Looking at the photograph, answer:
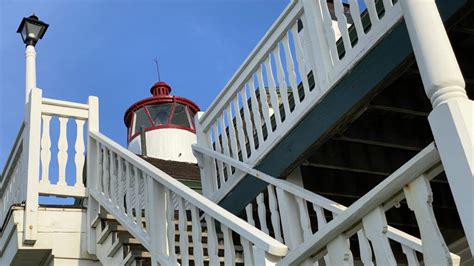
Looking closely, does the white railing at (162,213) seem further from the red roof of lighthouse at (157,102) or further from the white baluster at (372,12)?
the red roof of lighthouse at (157,102)

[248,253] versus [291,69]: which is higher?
[291,69]

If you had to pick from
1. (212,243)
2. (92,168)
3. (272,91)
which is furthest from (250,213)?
(212,243)

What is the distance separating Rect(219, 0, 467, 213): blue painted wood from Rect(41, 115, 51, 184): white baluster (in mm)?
1736

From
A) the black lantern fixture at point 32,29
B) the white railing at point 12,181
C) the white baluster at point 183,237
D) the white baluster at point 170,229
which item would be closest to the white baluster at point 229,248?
the white baluster at point 183,237

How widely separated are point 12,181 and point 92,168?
41.3 inches

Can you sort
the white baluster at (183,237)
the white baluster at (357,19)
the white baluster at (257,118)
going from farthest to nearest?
1. the white baluster at (257,118)
2. the white baluster at (357,19)
3. the white baluster at (183,237)

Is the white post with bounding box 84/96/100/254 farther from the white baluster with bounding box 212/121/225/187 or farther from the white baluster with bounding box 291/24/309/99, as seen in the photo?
the white baluster with bounding box 291/24/309/99

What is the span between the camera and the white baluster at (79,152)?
6668mm

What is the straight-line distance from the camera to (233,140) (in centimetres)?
643

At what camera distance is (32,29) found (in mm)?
7910

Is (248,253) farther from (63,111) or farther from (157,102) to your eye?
(157,102)

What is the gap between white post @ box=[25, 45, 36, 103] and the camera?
7.54 meters

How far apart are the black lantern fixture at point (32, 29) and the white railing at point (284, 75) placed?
2.27 m

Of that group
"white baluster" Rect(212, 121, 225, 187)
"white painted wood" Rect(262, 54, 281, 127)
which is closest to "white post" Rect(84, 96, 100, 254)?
"white baluster" Rect(212, 121, 225, 187)
